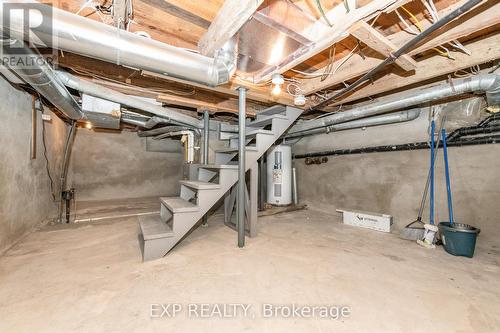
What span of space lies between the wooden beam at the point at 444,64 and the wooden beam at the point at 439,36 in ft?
1.53

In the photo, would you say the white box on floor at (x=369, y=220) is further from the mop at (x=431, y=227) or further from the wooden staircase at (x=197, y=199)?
the wooden staircase at (x=197, y=199)

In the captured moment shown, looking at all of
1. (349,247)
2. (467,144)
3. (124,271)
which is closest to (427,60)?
(467,144)

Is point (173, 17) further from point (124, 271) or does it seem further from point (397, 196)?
point (397, 196)

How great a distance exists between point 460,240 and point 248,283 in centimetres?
222

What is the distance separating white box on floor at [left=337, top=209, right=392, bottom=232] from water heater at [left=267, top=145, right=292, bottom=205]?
1.22m

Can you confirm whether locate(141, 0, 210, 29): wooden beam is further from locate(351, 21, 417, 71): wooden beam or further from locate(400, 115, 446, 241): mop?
locate(400, 115, 446, 241): mop

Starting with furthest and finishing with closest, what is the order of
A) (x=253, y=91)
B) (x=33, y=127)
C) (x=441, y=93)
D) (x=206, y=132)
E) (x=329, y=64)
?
1. (x=206, y=132)
2. (x=33, y=127)
3. (x=253, y=91)
4. (x=441, y=93)
5. (x=329, y=64)

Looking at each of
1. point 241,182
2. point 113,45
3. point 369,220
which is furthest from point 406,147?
point 113,45

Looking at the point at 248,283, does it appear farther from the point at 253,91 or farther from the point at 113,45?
the point at 253,91

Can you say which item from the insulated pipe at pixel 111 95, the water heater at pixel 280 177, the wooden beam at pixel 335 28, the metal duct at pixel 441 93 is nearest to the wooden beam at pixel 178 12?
the wooden beam at pixel 335 28

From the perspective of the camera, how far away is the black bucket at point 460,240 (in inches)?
82.0

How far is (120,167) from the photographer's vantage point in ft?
18.9

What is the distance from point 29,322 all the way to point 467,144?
167 inches

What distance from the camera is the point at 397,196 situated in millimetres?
3092
